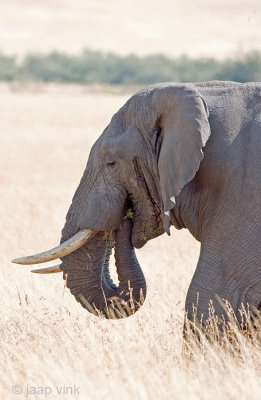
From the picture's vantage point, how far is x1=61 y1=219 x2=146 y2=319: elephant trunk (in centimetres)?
634

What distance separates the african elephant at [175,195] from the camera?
18.6 feet

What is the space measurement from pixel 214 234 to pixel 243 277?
0.32 meters

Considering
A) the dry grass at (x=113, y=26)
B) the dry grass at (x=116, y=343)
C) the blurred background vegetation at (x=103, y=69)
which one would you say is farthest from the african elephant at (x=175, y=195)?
the dry grass at (x=113, y=26)

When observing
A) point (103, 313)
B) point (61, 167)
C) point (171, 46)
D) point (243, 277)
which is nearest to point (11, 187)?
point (61, 167)

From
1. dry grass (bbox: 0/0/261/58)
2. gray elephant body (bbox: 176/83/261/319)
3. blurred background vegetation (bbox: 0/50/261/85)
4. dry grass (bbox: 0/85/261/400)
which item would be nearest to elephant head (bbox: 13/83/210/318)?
gray elephant body (bbox: 176/83/261/319)

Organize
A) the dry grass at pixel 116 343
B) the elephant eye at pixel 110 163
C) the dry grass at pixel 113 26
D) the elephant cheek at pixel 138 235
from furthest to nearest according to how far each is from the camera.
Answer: the dry grass at pixel 113 26
the elephant cheek at pixel 138 235
the elephant eye at pixel 110 163
the dry grass at pixel 116 343

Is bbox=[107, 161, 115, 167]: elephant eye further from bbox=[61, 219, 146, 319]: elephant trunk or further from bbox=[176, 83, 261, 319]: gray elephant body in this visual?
bbox=[176, 83, 261, 319]: gray elephant body

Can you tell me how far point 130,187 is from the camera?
6184mm

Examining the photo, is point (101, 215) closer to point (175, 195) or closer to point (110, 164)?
point (110, 164)

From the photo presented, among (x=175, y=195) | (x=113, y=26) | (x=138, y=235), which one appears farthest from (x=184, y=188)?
(x=113, y=26)

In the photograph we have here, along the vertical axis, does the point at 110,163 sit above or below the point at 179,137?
below

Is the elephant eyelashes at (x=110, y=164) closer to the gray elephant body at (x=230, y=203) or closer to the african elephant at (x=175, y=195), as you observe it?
the african elephant at (x=175, y=195)

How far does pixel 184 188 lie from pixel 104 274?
36.4 inches

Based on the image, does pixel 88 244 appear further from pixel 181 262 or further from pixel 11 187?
pixel 11 187
